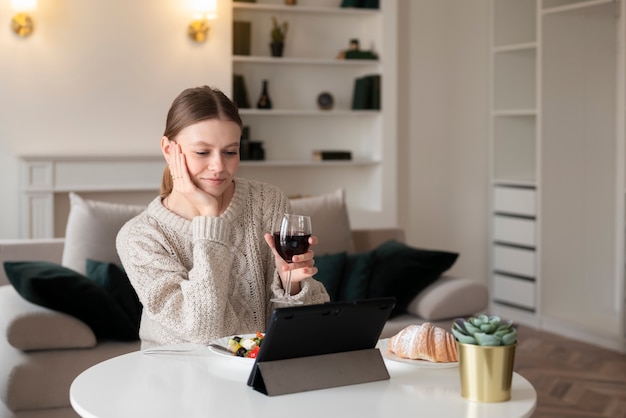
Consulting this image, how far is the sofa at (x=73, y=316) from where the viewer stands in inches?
126

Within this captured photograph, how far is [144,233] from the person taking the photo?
2102mm

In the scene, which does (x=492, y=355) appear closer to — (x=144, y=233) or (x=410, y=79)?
(x=144, y=233)

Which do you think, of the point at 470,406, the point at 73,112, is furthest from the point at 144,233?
the point at 73,112

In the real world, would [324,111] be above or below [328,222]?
above

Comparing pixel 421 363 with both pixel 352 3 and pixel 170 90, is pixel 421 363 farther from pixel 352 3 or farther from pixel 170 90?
pixel 352 3

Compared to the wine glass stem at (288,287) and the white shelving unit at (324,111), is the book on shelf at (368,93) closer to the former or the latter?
the white shelving unit at (324,111)

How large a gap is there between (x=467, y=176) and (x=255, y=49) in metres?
1.70

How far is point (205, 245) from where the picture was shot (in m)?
2.04

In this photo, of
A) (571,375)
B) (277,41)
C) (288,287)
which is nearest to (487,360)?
(288,287)

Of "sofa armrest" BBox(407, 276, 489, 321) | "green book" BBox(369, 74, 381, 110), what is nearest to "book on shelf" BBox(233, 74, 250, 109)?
"green book" BBox(369, 74, 381, 110)

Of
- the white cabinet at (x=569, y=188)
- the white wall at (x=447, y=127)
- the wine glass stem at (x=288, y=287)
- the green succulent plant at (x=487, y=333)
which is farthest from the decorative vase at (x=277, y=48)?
the green succulent plant at (x=487, y=333)

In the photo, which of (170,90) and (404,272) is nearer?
(404,272)

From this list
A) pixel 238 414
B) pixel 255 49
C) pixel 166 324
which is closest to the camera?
pixel 238 414

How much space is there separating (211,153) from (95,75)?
11.6 feet
